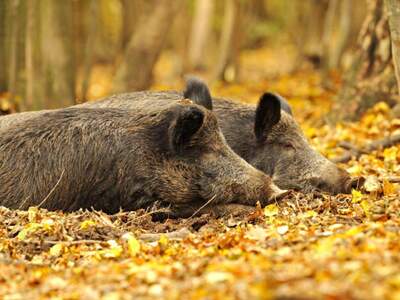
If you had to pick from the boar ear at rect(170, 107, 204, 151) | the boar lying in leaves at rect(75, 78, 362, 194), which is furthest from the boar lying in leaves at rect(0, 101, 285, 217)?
the boar lying in leaves at rect(75, 78, 362, 194)

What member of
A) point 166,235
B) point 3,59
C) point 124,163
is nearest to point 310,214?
point 166,235

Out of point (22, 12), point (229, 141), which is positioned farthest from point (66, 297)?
point (22, 12)

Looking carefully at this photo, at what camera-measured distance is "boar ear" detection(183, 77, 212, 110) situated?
860 cm

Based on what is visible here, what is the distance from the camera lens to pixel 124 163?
7.77 metres

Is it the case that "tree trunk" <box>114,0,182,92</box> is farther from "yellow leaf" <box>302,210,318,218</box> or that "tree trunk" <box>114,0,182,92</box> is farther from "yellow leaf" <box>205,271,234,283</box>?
"yellow leaf" <box>205,271,234,283</box>

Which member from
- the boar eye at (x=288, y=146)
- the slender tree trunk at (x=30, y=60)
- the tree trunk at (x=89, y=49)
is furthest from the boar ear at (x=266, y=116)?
the tree trunk at (x=89, y=49)

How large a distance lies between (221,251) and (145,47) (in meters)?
9.29

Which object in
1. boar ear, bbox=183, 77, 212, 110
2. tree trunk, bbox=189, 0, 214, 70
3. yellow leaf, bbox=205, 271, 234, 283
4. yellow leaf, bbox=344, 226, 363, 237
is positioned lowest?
tree trunk, bbox=189, 0, 214, 70

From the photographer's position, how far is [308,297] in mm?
3660

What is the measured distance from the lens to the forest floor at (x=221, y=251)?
4.12 metres

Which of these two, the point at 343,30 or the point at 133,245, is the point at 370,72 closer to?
the point at 133,245

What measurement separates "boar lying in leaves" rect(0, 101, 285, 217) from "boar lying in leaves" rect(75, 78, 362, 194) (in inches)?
34.4

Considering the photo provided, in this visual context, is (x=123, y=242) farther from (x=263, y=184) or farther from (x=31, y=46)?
(x=31, y=46)

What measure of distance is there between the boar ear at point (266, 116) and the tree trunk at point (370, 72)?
3475 millimetres
